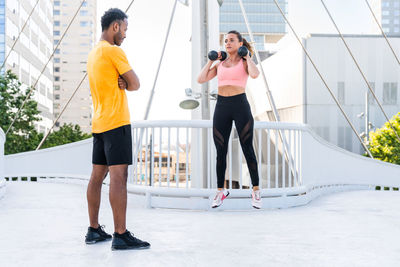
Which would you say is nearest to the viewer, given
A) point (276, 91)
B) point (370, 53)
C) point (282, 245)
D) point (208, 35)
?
point (282, 245)

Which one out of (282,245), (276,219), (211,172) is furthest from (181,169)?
(282,245)

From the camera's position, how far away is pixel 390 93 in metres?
36.1

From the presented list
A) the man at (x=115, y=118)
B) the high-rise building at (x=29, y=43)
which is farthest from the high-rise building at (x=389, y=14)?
the man at (x=115, y=118)

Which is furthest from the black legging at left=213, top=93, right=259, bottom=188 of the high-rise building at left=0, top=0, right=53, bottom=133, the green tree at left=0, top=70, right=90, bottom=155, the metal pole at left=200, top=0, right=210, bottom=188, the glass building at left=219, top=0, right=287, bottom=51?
the glass building at left=219, top=0, right=287, bottom=51

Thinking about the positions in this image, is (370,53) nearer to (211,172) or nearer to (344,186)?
(344,186)

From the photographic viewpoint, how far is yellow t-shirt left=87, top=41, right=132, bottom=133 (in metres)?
2.53

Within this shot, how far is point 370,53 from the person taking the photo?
1411 inches

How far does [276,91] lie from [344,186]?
33641mm

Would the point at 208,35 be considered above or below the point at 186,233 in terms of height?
above

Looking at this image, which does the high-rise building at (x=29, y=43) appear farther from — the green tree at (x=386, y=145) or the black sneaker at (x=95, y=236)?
the black sneaker at (x=95, y=236)

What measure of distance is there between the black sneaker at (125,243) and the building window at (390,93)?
36.3 meters

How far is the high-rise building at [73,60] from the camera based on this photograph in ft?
324

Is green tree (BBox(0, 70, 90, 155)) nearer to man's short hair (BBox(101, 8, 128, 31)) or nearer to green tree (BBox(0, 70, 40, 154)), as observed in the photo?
green tree (BBox(0, 70, 40, 154))

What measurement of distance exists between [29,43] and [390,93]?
150 feet
